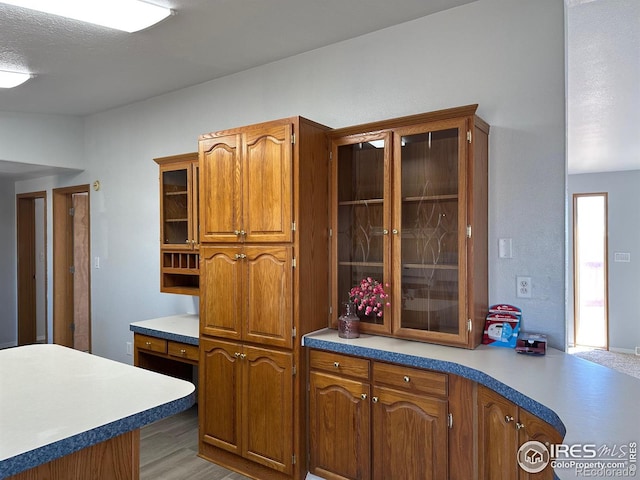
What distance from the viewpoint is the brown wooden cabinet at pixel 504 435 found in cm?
162

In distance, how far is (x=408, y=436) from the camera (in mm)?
2262

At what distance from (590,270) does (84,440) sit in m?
7.25

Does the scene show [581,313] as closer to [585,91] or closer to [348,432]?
[585,91]

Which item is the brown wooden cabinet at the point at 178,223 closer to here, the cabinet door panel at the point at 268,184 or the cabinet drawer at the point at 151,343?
the cabinet drawer at the point at 151,343

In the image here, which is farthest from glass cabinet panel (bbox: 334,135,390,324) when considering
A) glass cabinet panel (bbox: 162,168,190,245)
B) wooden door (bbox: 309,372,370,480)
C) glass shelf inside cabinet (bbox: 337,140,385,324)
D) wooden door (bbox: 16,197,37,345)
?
wooden door (bbox: 16,197,37,345)

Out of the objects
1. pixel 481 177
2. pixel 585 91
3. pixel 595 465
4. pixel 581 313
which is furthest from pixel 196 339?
pixel 581 313

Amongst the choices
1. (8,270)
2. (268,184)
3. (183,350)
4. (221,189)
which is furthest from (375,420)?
(8,270)

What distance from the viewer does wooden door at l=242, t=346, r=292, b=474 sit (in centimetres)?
262

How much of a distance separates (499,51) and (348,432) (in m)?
2.29

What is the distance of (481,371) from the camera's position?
1953 mm

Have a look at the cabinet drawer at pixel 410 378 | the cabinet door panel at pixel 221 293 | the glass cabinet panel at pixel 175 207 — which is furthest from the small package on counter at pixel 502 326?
the glass cabinet panel at pixel 175 207

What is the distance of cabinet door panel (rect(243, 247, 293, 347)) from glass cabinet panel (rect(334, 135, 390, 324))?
357mm

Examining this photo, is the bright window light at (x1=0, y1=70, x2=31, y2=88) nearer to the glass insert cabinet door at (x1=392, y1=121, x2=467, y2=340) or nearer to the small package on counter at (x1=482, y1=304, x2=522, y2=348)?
the glass insert cabinet door at (x1=392, y1=121, x2=467, y2=340)

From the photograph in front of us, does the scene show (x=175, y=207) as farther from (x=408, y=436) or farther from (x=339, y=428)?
(x=408, y=436)
